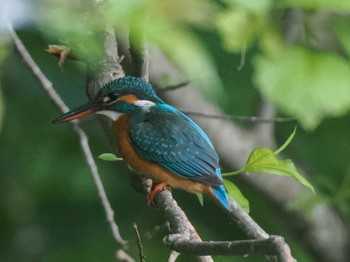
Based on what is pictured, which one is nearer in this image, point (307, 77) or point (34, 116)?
point (307, 77)

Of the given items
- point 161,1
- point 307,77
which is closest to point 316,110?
point 307,77

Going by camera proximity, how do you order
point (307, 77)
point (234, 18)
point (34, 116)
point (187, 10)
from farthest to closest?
1. point (34, 116)
2. point (234, 18)
3. point (307, 77)
4. point (187, 10)

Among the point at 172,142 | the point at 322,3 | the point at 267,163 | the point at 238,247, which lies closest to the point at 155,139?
the point at 172,142

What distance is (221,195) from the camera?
2609mm

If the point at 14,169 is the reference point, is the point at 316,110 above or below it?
above

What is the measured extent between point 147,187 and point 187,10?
2.20 ft

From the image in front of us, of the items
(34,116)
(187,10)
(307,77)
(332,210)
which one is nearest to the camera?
(187,10)

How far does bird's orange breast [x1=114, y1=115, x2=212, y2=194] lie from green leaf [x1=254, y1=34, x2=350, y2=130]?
1.14 ft

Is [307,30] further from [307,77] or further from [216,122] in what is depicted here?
[307,77]

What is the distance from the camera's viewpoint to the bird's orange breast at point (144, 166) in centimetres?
276

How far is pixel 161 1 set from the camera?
169 cm

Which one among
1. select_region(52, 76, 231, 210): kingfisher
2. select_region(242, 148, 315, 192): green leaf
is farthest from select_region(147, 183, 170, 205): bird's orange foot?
select_region(242, 148, 315, 192): green leaf

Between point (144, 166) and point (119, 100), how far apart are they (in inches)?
7.6

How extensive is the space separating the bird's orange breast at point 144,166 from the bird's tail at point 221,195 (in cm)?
8
